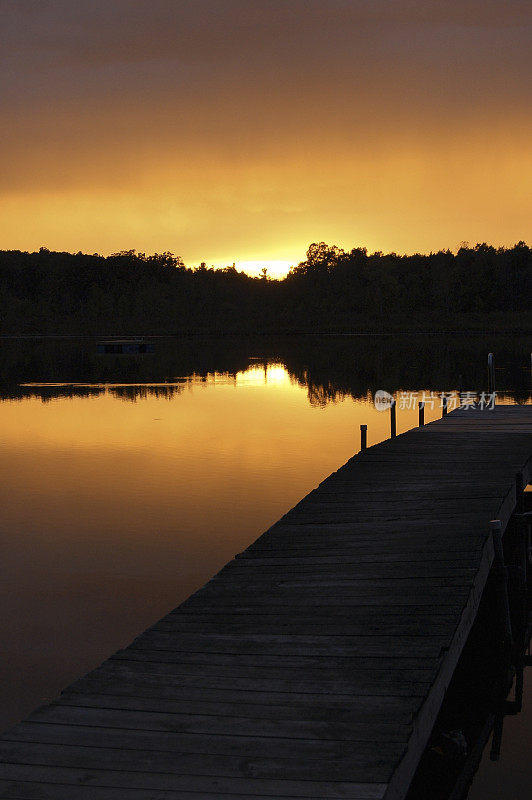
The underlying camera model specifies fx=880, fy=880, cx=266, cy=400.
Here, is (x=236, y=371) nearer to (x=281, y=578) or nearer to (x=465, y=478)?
(x=465, y=478)

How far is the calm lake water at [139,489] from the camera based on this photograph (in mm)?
10414

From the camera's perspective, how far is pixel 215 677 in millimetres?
6195

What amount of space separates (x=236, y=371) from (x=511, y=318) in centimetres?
7675

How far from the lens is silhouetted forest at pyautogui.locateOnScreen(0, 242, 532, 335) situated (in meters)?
136

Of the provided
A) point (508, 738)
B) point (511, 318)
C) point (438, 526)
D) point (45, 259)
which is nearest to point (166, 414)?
point (438, 526)

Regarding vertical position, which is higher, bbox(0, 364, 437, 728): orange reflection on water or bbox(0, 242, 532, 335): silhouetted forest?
bbox(0, 242, 532, 335): silhouetted forest

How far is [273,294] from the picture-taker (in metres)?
164
